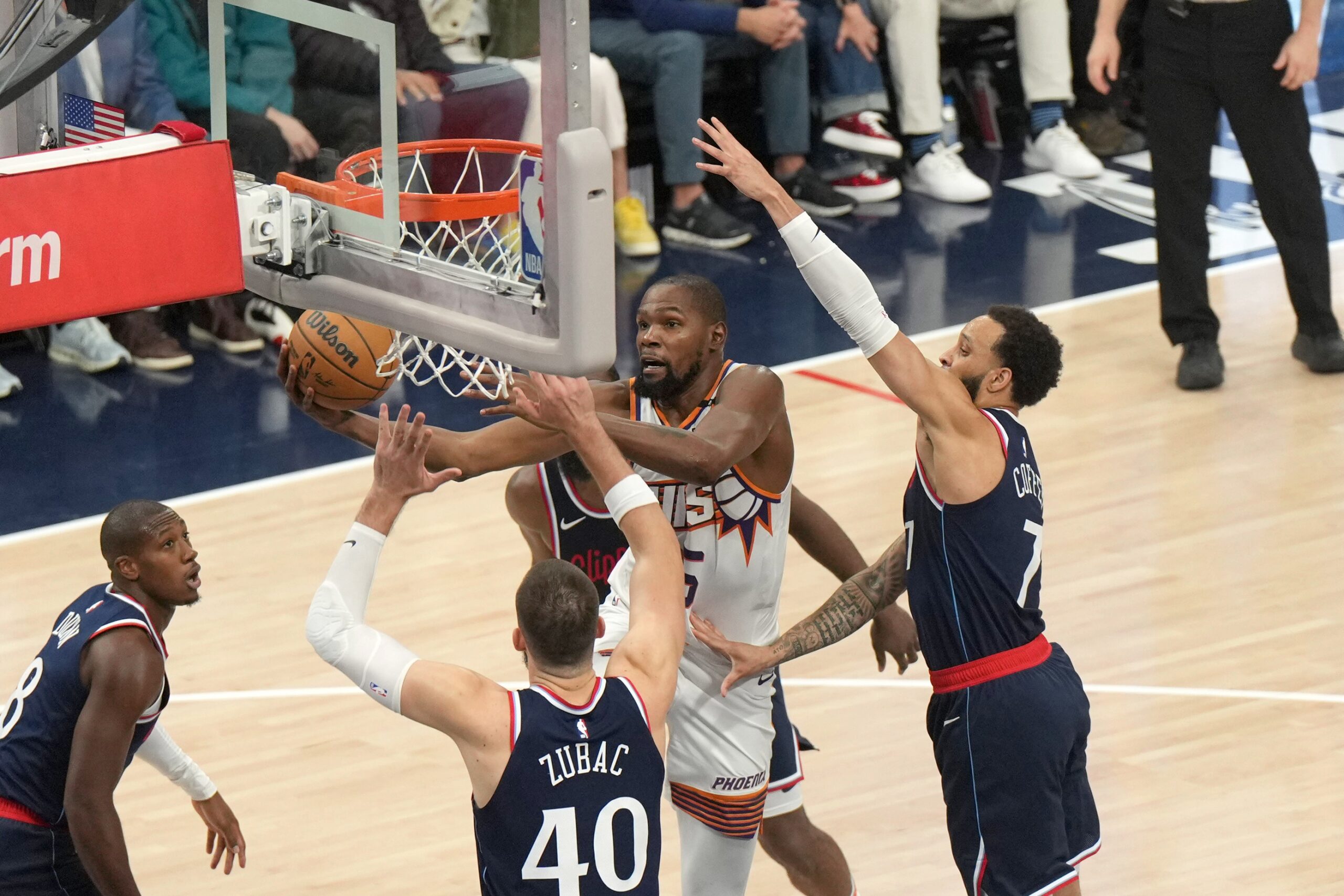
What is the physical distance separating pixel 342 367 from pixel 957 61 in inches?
320

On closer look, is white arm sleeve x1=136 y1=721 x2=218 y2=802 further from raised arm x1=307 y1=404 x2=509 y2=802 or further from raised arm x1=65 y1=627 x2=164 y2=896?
raised arm x1=307 y1=404 x2=509 y2=802

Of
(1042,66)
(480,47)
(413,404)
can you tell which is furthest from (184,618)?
(1042,66)

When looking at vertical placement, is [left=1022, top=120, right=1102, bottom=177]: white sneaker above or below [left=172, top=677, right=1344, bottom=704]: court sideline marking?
above

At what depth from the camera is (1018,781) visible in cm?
452

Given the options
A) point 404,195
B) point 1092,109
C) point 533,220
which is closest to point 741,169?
point 533,220

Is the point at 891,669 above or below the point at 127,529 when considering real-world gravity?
below

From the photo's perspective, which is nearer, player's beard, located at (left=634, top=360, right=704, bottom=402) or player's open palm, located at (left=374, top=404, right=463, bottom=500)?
player's open palm, located at (left=374, top=404, right=463, bottom=500)

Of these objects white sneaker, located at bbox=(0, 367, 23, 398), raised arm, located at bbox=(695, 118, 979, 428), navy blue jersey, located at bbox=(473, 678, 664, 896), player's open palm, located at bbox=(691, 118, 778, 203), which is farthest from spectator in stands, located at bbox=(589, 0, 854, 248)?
navy blue jersey, located at bbox=(473, 678, 664, 896)

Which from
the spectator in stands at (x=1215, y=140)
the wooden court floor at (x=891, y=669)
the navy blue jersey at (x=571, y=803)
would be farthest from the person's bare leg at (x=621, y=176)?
the navy blue jersey at (x=571, y=803)

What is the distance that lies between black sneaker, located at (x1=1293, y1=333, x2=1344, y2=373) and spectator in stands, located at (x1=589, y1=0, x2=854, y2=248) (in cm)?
294

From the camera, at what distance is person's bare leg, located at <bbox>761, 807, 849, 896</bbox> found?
518 centimetres

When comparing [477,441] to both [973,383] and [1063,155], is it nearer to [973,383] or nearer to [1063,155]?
[973,383]

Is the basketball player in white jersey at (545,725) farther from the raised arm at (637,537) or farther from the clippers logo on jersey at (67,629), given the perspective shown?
the clippers logo on jersey at (67,629)

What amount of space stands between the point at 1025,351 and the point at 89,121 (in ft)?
6.96
